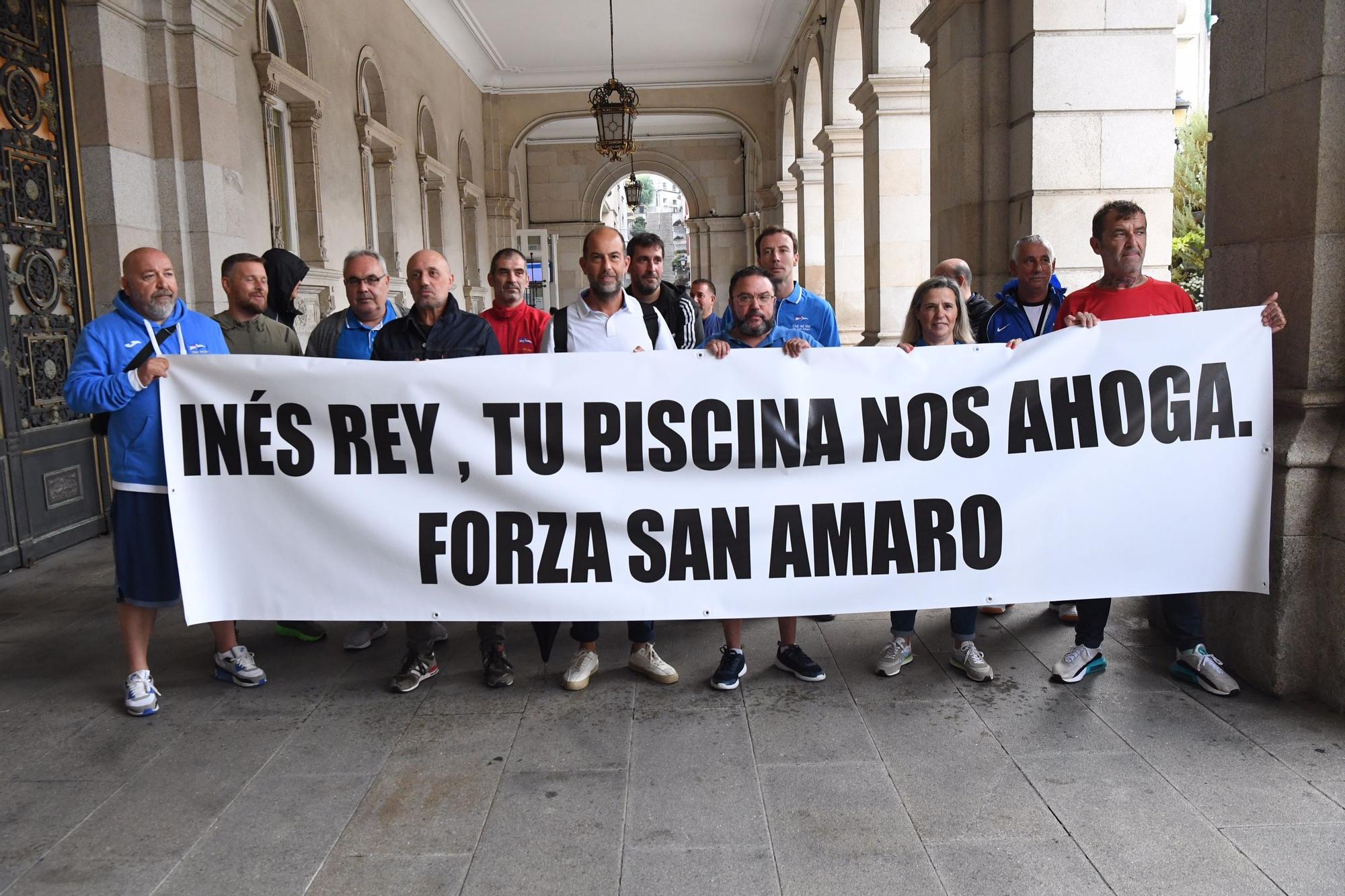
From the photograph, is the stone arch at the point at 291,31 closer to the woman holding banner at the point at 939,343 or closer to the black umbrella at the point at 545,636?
the black umbrella at the point at 545,636

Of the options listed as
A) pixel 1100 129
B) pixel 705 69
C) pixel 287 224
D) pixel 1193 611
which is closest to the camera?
pixel 1193 611

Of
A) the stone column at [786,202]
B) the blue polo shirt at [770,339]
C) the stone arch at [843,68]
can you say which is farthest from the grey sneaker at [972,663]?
the stone column at [786,202]

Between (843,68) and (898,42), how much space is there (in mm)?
3173

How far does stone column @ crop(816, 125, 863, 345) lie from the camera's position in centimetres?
1093

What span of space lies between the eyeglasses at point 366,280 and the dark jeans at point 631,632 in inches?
59.8

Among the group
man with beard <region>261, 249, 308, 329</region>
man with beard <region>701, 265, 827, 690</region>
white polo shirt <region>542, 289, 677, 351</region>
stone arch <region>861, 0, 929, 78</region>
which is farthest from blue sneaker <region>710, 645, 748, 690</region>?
stone arch <region>861, 0, 929, 78</region>

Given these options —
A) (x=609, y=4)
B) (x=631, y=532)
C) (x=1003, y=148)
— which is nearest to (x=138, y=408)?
(x=631, y=532)

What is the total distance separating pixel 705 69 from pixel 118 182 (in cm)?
1320

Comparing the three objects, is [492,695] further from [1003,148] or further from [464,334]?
[1003,148]

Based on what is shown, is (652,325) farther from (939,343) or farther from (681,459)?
(939,343)

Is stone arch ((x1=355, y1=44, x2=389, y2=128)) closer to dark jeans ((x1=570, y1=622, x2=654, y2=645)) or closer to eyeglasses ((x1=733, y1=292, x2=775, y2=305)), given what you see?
eyeglasses ((x1=733, y1=292, x2=775, y2=305))

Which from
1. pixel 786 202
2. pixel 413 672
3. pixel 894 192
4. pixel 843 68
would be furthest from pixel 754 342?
pixel 786 202

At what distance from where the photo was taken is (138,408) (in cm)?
333

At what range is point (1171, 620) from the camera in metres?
3.44
